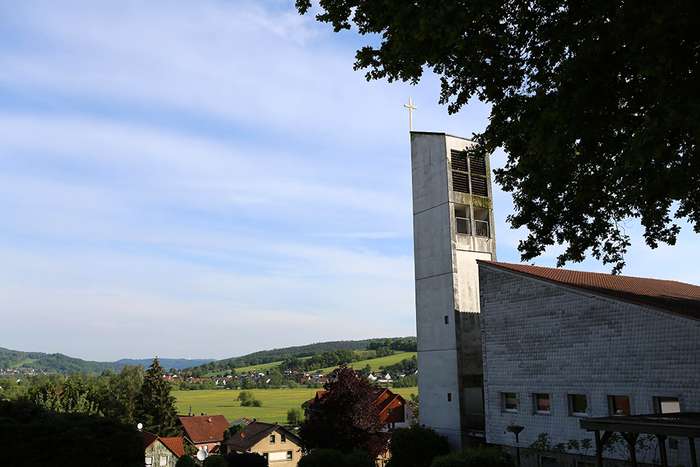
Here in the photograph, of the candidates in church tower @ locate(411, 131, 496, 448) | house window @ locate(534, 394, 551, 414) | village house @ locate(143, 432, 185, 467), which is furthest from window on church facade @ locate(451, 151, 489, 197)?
village house @ locate(143, 432, 185, 467)

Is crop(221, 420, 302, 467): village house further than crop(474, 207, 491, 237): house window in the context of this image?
Yes

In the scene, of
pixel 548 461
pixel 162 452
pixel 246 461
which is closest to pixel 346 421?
pixel 246 461

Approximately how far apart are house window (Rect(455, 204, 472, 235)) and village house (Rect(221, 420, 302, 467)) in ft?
164

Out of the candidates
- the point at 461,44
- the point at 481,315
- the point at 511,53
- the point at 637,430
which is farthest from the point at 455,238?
the point at 461,44

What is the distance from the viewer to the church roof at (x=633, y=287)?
25.4 m

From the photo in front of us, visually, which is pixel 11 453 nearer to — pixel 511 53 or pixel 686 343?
pixel 511 53

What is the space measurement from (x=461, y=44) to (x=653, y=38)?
10.9 ft

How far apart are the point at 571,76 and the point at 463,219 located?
26100mm

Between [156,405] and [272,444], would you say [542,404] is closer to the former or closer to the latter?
[272,444]

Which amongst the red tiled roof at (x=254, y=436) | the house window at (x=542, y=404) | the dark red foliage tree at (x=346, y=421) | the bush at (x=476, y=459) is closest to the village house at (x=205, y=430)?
the red tiled roof at (x=254, y=436)

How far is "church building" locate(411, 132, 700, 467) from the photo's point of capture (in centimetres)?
2295

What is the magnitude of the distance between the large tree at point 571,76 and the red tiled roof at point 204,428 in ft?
289

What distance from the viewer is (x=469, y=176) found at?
123 feet

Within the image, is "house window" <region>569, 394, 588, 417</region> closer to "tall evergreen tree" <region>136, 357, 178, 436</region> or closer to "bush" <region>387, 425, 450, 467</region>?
"bush" <region>387, 425, 450, 467</region>
